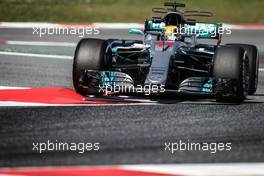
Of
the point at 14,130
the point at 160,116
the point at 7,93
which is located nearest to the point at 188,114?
the point at 160,116

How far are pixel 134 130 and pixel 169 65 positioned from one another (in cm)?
236

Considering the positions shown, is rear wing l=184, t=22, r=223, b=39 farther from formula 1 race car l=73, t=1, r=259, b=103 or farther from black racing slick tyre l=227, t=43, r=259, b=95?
black racing slick tyre l=227, t=43, r=259, b=95

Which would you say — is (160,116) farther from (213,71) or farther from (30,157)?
(30,157)

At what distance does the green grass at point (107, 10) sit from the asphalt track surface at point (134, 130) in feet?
44.5

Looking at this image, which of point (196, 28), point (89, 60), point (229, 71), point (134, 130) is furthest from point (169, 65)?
point (134, 130)

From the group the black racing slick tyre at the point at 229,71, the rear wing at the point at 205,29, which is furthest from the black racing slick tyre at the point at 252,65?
the black racing slick tyre at the point at 229,71

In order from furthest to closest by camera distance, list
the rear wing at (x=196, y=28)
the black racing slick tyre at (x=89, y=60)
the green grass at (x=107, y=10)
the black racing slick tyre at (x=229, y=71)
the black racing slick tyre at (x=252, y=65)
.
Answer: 1. the green grass at (x=107, y=10)
2. the rear wing at (x=196, y=28)
3. the black racing slick tyre at (x=252, y=65)
4. the black racing slick tyre at (x=89, y=60)
5. the black racing slick tyre at (x=229, y=71)

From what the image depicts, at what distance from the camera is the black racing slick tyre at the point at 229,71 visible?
35.3 feet

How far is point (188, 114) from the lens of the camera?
397 inches

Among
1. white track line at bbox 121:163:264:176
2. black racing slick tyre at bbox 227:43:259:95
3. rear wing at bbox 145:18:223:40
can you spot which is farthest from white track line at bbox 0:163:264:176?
rear wing at bbox 145:18:223:40

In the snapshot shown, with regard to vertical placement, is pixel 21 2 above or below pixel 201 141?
below

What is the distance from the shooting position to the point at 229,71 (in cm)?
1077

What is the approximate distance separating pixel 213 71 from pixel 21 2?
687 inches

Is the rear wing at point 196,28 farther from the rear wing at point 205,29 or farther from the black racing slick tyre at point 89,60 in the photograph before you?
the black racing slick tyre at point 89,60
